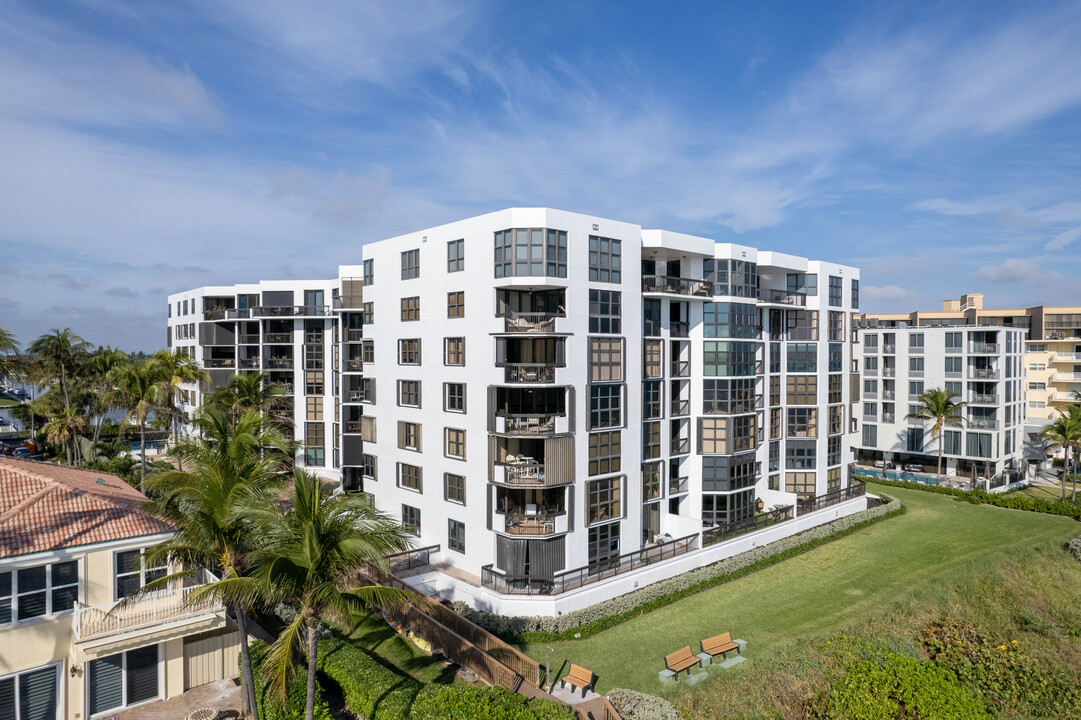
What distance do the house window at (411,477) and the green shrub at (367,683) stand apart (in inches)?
477

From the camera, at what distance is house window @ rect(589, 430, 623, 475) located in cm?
2967

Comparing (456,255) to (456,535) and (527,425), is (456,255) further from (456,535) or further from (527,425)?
(456,535)

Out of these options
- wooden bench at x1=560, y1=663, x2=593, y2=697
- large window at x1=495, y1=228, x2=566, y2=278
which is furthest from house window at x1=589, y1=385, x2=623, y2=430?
wooden bench at x1=560, y1=663, x2=593, y2=697

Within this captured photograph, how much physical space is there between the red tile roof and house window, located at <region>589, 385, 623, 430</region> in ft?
58.8

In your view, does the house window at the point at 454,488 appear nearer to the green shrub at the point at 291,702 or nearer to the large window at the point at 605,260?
the green shrub at the point at 291,702

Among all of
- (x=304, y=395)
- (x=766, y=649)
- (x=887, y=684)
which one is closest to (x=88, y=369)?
(x=304, y=395)

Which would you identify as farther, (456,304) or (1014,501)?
(1014,501)

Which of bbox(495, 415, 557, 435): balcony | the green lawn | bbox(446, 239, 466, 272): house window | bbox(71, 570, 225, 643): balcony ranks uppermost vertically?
bbox(446, 239, 466, 272): house window

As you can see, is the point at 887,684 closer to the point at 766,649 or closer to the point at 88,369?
the point at 766,649

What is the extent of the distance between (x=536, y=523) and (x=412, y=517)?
29.7 ft

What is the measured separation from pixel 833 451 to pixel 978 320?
40011 mm

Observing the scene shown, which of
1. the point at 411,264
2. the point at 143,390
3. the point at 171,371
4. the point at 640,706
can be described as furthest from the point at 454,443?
the point at 171,371

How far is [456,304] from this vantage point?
30656mm

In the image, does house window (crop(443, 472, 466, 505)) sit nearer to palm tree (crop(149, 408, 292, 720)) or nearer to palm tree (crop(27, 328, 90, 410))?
palm tree (crop(149, 408, 292, 720))
